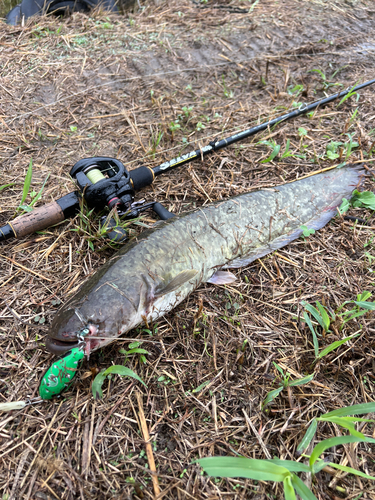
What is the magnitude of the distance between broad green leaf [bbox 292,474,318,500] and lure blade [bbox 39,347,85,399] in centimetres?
126

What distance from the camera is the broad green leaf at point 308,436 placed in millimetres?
1732

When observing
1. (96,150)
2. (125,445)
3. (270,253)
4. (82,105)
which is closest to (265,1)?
(82,105)

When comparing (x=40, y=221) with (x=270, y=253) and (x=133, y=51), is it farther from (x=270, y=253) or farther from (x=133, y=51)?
(x=133, y=51)

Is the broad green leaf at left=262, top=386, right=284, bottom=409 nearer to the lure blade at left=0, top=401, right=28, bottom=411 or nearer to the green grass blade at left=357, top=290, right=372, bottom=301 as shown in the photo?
the green grass blade at left=357, top=290, right=372, bottom=301

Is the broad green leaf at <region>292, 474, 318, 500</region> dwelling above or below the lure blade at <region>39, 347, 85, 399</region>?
below

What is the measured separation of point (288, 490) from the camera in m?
1.48

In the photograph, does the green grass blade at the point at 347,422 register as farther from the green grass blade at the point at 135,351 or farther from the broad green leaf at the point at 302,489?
the green grass blade at the point at 135,351

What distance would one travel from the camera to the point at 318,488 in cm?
165

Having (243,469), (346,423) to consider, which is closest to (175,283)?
(243,469)

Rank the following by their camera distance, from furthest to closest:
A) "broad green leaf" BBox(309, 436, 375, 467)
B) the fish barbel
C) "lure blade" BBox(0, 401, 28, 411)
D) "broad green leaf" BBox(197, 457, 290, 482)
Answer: the fish barbel → "lure blade" BBox(0, 401, 28, 411) → "broad green leaf" BBox(309, 436, 375, 467) → "broad green leaf" BBox(197, 457, 290, 482)

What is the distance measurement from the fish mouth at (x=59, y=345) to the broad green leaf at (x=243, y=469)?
36.4 inches

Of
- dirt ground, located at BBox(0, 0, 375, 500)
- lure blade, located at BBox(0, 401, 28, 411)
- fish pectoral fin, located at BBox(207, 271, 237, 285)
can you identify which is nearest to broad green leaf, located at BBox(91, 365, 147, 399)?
dirt ground, located at BBox(0, 0, 375, 500)

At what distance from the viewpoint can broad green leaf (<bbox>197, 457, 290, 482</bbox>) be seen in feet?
4.76

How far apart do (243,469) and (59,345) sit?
1164 mm
